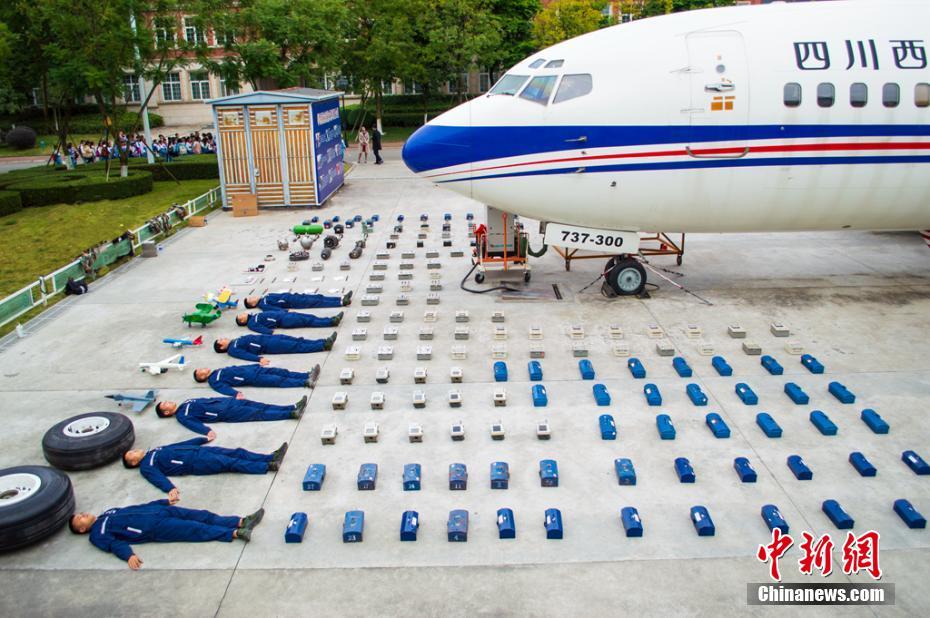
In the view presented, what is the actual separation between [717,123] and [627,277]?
4170 mm

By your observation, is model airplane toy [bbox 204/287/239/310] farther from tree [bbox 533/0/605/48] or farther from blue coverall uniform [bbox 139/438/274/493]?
tree [bbox 533/0/605/48]

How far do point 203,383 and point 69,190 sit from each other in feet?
77.0

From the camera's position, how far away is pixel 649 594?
8.71 m

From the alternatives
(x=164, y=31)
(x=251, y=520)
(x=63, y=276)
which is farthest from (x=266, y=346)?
(x=164, y=31)

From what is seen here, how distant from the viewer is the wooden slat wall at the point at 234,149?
28609 mm

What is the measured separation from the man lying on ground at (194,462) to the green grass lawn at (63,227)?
40.1 ft

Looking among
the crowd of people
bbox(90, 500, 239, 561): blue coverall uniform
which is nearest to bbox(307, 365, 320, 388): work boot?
bbox(90, 500, 239, 561): blue coverall uniform

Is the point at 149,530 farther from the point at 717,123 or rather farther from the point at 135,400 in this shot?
the point at 717,123

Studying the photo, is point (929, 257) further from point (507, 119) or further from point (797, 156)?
point (507, 119)

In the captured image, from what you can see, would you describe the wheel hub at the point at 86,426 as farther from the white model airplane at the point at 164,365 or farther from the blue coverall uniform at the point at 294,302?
the blue coverall uniform at the point at 294,302

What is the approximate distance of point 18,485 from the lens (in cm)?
1019

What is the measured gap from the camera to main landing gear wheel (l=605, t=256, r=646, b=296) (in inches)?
723

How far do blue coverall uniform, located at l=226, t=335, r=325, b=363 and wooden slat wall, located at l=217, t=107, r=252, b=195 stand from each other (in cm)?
1509

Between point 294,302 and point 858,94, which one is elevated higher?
point 858,94
